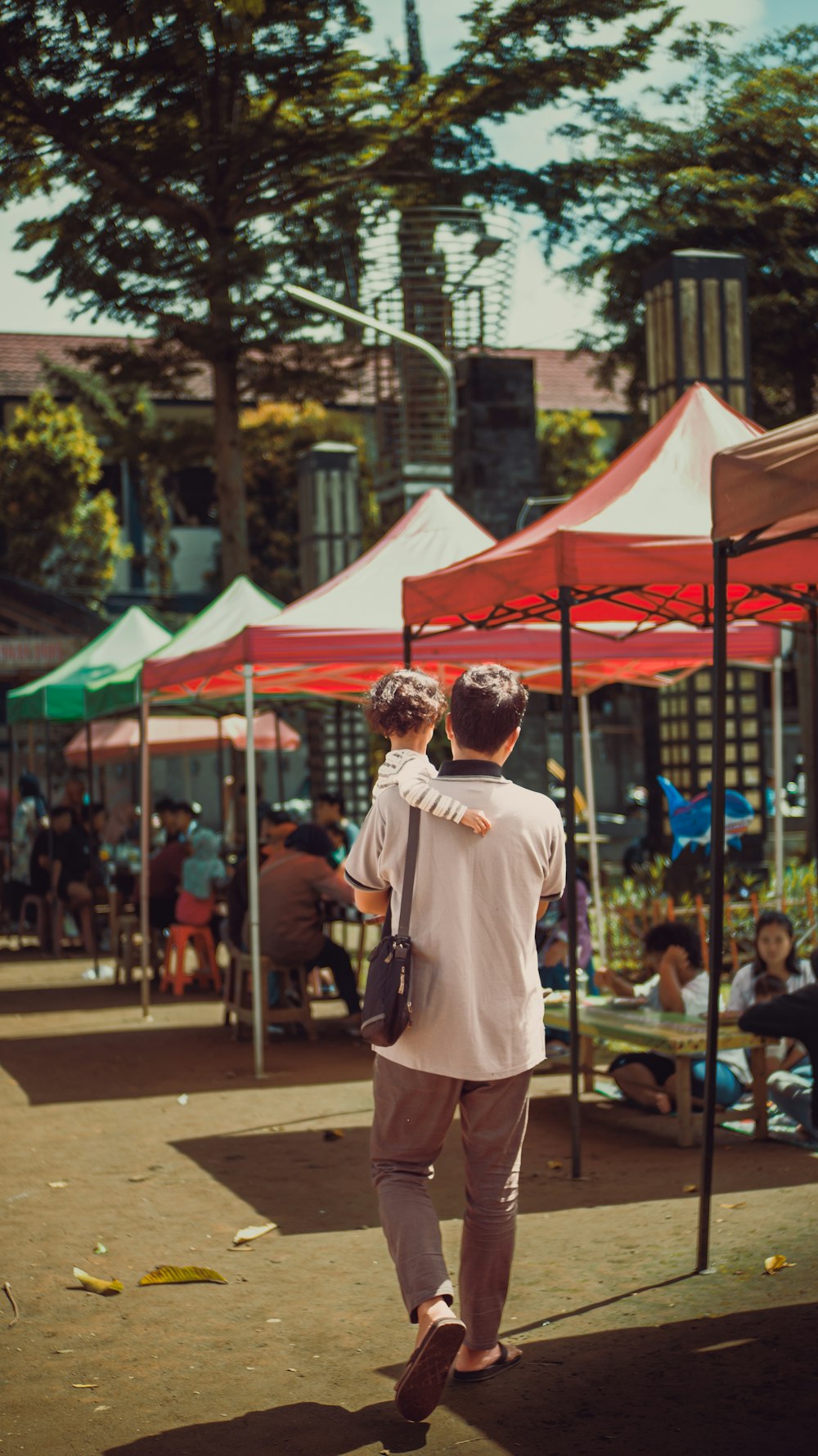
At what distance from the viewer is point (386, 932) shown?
4.06 m

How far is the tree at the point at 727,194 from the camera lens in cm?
1745

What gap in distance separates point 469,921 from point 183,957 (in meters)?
9.79

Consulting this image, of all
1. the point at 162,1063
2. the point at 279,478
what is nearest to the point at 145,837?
the point at 162,1063

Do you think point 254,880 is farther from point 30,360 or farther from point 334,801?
point 30,360

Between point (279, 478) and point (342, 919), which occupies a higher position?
point (279, 478)

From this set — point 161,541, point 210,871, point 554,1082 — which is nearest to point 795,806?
point 161,541

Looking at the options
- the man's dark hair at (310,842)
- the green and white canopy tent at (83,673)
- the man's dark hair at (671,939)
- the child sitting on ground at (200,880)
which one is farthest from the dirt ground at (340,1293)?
the green and white canopy tent at (83,673)

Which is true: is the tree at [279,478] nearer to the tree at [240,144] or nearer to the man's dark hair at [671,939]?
the tree at [240,144]

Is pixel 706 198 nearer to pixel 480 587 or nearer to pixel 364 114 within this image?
pixel 364 114

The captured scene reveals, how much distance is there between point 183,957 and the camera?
13453mm

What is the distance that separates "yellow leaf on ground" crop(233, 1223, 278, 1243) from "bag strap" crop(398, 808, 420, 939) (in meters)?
2.24

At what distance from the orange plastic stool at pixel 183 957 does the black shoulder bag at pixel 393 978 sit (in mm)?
9419

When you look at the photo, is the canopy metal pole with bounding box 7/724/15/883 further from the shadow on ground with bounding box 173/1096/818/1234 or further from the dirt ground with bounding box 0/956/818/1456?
the shadow on ground with bounding box 173/1096/818/1234

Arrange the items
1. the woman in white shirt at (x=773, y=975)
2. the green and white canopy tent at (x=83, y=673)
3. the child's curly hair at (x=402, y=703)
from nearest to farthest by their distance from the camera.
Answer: the child's curly hair at (x=402, y=703)
the woman in white shirt at (x=773, y=975)
the green and white canopy tent at (x=83, y=673)
